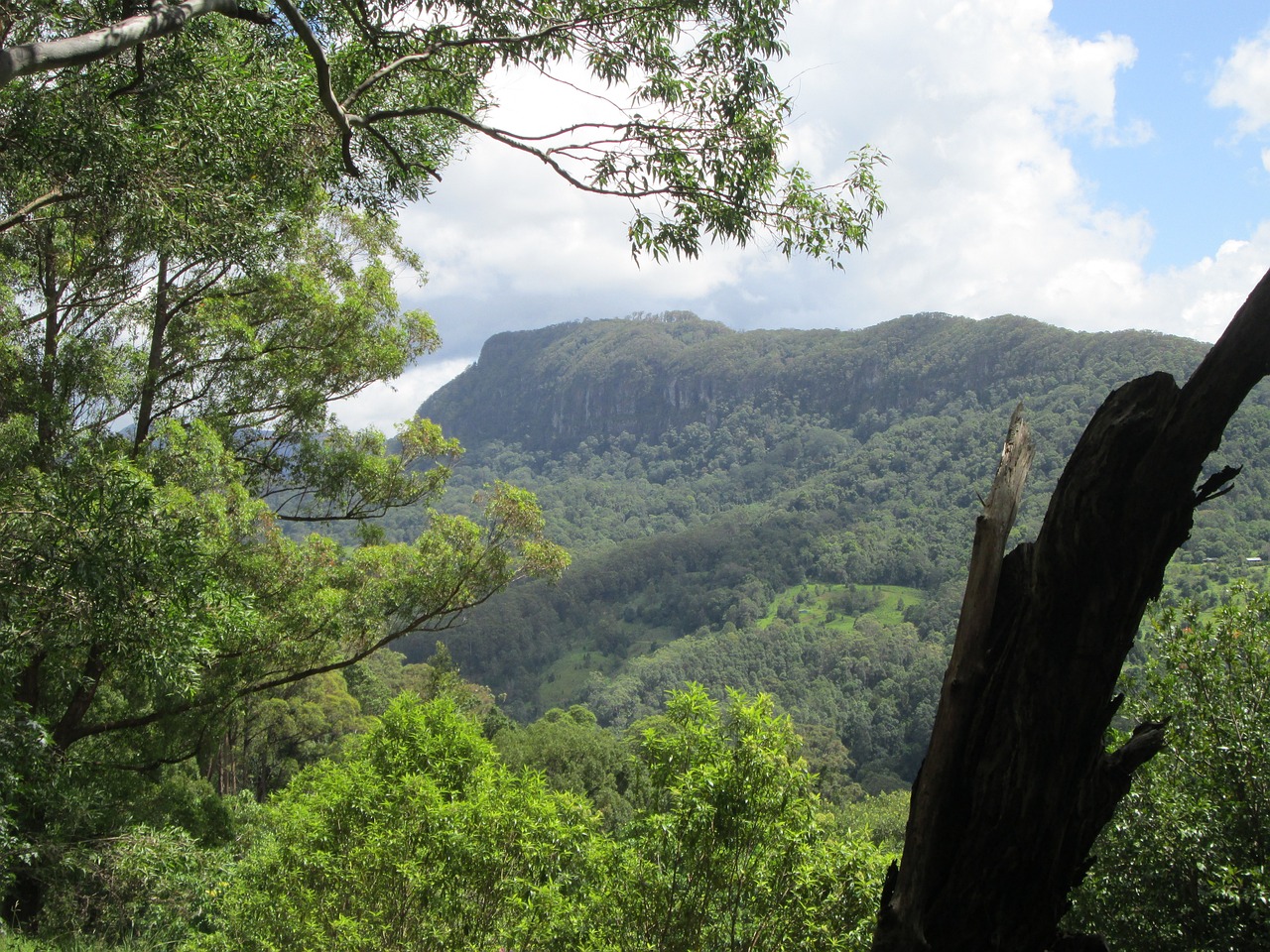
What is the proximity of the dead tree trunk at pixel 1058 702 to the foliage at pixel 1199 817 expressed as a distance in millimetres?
3662

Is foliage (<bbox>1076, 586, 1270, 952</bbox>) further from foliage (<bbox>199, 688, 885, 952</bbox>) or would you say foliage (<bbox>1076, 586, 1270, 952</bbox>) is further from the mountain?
the mountain

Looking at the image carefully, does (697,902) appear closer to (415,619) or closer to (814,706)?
(415,619)

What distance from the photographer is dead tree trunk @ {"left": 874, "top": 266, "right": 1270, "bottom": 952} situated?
2.16 m

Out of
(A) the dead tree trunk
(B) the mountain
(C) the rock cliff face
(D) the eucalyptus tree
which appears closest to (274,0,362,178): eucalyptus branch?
(D) the eucalyptus tree

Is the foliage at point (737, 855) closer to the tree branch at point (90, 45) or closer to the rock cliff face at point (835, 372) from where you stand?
the tree branch at point (90, 45)

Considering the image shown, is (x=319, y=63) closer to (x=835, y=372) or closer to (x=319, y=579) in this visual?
(x=319, y=579)

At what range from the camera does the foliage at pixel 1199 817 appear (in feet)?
17.0

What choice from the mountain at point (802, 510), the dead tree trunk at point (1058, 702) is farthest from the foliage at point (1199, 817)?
the mountain at point (802, 510)

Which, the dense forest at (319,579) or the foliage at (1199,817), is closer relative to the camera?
the dense forest at (319,579)

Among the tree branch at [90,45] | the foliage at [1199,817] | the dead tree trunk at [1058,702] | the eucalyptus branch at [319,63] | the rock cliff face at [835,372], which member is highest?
the rock cliff face at [835,372]

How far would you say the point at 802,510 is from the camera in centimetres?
12162

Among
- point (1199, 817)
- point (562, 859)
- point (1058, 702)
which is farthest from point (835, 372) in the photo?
point (1058, 702)

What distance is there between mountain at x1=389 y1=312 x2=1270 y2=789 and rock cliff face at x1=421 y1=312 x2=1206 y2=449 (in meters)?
0.48

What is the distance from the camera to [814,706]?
69188mm
